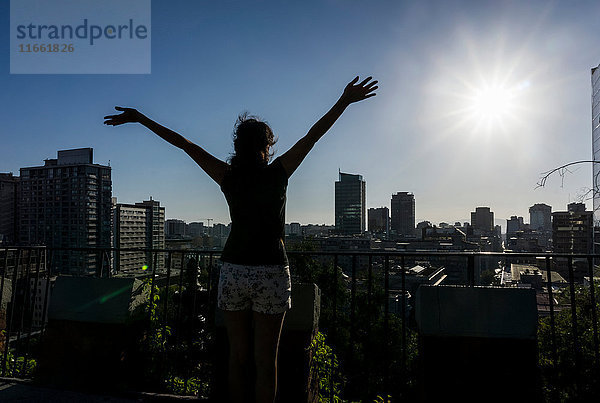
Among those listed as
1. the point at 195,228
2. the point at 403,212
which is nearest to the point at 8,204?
the point at 195,228

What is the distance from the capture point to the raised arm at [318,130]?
5.70ft

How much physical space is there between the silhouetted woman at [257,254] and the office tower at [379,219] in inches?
5260

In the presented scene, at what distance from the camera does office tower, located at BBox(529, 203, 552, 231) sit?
154250 mm

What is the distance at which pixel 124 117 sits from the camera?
2051 millimetres

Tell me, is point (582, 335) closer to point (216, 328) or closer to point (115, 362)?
point (216, 328)

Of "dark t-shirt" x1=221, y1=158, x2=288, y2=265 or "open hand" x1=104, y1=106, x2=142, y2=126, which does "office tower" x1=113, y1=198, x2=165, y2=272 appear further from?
"dark t-shirt" x1=221, y1=158, x2=288, y2=265

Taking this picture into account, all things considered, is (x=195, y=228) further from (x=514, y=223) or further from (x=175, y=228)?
(x=514, y=223)

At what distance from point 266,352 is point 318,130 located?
1149mm

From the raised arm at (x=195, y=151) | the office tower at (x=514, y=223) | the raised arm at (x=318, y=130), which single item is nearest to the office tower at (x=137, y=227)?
the raised arm at (x=195, y=151)

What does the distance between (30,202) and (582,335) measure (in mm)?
75320

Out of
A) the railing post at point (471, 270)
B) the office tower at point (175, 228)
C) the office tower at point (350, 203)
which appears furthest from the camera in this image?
the office tower at point (175, 228)

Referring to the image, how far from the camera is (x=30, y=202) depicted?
2360 inches

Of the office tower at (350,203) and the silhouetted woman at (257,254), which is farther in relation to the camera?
the office tower at (350,203)

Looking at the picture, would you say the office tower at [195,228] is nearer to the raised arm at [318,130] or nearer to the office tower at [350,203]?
the office tower at [350,203]
